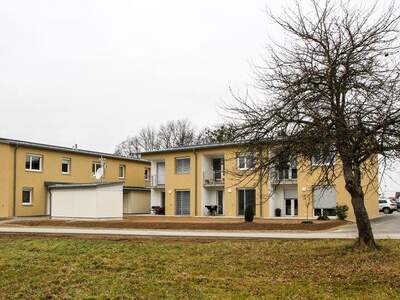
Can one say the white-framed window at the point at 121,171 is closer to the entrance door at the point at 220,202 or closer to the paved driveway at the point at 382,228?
the entrance door at the point at 220,202

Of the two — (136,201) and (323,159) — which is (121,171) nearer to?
(136,201)

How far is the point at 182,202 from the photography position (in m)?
48.1

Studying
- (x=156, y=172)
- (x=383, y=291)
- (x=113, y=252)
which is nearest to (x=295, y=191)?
(x=156, y=172)

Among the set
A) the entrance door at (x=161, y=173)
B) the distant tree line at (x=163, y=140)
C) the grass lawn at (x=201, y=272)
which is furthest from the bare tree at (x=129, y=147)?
the grass lawn at (x=201, y=272)

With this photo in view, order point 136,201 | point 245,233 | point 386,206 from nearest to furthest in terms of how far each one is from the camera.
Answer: point 245,233
point 386,206
point 136,201

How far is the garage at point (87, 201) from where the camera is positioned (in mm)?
39188

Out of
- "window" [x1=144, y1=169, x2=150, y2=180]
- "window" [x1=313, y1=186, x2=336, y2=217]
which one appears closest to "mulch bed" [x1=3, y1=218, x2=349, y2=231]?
"window" [x1=313, y1=186, x2=336, y2=217]

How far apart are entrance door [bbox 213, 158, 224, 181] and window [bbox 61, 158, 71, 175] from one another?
1309 centimetres

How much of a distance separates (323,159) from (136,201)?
4176 cm

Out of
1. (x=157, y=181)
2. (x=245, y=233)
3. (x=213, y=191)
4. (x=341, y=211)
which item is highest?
(x=157, y=181)

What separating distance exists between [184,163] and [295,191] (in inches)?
425

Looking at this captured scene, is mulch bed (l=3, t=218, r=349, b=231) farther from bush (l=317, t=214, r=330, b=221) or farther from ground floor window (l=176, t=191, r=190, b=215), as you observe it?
ground floor window (l=176, t=191, r=190, b=215)

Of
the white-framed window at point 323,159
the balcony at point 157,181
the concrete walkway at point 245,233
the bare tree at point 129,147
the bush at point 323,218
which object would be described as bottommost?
the concrete walkway at point 245,233

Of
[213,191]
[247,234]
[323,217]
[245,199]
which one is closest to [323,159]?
[247,234]
